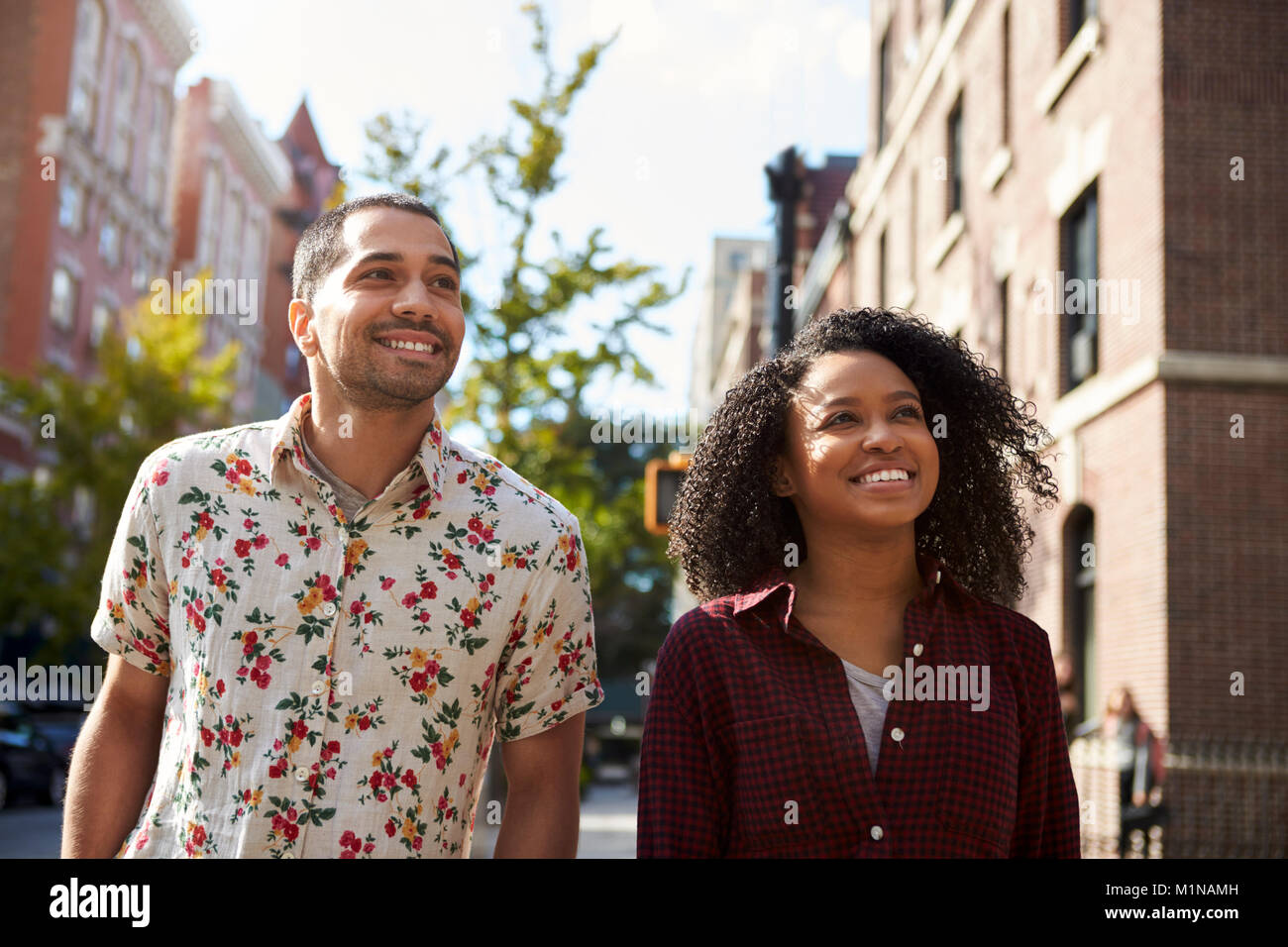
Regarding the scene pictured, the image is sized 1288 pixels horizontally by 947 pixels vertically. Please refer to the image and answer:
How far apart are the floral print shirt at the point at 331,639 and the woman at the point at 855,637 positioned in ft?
1.20

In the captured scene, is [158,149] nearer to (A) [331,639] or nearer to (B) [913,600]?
(A) [331,639]

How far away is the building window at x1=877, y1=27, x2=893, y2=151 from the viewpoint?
24500 mm

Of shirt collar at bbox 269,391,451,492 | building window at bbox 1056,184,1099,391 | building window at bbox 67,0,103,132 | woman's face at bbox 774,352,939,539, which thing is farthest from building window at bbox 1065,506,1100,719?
building window at bbox 67,0,103,132

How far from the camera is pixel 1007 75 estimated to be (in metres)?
16.6

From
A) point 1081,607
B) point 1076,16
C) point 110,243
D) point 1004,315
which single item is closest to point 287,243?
point 110,243

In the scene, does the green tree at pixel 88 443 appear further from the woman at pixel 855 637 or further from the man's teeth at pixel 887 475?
the man's teeth at pixel 887 475

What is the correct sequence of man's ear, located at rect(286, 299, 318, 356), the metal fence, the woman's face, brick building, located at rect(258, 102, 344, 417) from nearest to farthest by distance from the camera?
the woman's face
man's ear, located at rect(286, 299, 318, 356)
the metal fence
brick building, located at rect(258, 102, 344, 417)

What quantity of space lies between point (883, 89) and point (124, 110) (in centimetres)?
2412

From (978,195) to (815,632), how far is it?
1536 cm

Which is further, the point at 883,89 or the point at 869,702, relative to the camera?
the point at 883,89

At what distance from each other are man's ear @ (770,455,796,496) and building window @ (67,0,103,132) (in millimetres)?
36211

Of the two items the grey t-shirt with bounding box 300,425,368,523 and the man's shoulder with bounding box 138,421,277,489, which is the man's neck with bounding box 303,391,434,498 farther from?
the man's shoulder with bounding box 138,421,277,489

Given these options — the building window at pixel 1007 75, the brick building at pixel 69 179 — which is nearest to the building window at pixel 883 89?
the building window at pixel 1007 75
